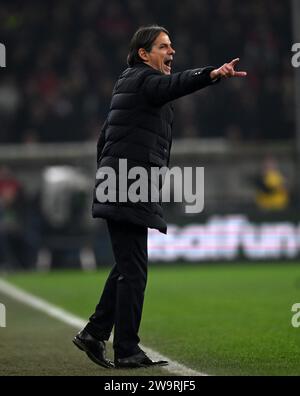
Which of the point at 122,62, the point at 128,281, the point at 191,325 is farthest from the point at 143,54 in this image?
the point at 122,62

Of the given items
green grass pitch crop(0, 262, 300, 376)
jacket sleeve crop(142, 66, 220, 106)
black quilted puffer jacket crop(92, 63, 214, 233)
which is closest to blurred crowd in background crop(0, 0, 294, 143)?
green grass pitch crop(0, 262, 300, 376)

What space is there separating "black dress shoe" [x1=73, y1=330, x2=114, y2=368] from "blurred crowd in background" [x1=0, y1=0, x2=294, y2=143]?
16.6m

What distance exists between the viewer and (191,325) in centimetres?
1041

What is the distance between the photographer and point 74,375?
7102mm

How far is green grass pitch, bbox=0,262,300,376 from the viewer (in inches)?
300

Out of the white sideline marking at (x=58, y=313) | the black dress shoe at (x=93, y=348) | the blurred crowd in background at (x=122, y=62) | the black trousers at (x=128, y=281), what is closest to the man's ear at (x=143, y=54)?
the black trousers at (x=128, y=281)

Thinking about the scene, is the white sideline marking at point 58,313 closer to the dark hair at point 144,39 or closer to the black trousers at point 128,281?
the black trousers at point 128,281

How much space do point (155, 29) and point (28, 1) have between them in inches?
852

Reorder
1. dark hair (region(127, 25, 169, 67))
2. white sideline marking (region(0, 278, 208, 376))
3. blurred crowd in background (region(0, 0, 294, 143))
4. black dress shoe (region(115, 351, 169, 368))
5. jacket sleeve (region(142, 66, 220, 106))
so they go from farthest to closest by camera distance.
Result: blurred crowd in background (region(0, 0, 294, 143)) < dark hair (region(127, 25, 169, 67)) < black dress shoe (region(115, 351, 169, 368)) < white sideline marking (region(0, 278, 208, 376)) < jacket sleeve (region(142, 66, 220, 106))

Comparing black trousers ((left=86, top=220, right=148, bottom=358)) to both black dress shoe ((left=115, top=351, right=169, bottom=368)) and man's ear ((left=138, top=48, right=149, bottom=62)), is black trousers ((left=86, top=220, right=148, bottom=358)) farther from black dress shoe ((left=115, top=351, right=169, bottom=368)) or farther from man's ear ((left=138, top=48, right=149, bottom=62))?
man's ear ((left=138, top=48, right=149, bottom=62))

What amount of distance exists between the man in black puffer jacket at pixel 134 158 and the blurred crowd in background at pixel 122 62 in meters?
16.4

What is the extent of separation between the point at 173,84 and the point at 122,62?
62.9ft

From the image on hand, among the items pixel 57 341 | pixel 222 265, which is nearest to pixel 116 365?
pixel 57 341

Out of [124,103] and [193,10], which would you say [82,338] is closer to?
[124,103]
